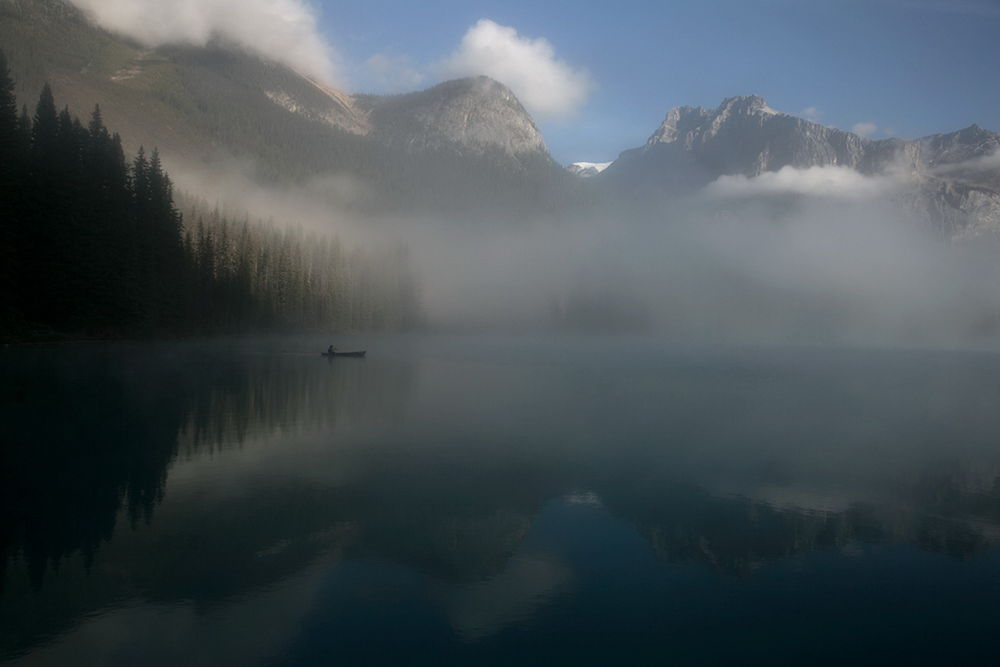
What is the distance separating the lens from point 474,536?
16.7 meters

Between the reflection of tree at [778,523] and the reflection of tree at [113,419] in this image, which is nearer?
the reflection of tree at [113,419]

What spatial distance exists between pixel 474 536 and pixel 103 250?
2177 inches

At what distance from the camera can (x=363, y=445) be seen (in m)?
26.3

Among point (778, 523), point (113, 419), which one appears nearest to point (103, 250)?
point (113, 419)

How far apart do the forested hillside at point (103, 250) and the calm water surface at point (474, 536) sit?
866 inches

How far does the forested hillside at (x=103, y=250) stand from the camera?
5088cm

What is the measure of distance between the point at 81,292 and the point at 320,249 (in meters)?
67.6

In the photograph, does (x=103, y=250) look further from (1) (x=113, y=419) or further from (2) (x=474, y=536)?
(2) (x=474, y=536)

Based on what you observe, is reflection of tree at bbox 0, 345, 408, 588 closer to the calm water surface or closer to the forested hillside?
the calm water surface

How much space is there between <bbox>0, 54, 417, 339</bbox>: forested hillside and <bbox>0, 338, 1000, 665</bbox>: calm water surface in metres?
22.0

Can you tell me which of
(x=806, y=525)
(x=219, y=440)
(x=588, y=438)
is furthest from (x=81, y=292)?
(x=806, y=525)

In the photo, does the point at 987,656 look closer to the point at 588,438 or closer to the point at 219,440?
the point at 588,438

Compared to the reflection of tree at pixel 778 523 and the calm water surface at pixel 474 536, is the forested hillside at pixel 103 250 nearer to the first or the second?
the calm water surface at pixel 474 536

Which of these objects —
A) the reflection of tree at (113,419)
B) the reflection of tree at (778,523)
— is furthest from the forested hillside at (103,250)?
the reflection of tree at (778,523)
